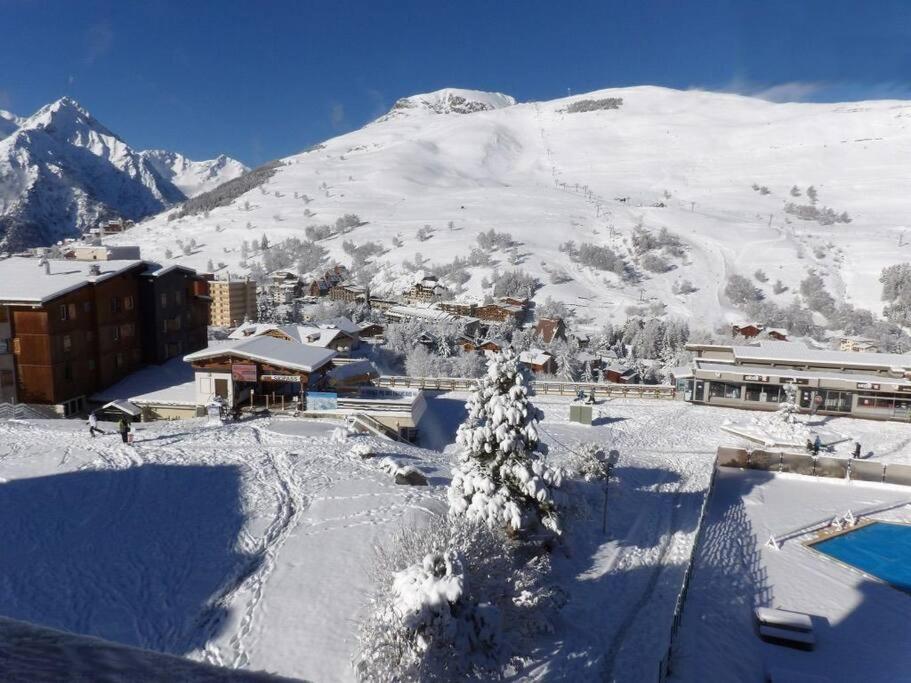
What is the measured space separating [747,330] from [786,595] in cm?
6399

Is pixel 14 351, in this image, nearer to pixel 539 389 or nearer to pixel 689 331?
pixel 539 389

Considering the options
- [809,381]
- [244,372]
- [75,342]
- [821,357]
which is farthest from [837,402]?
[75,342]

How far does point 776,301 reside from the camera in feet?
294

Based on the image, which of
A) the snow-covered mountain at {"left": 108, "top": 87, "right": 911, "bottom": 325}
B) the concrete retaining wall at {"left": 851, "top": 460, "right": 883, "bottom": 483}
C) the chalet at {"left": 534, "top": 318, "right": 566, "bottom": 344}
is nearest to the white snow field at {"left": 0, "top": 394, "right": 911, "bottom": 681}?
the concrete retaining wall at {"left": 851, "top": 460, "right": 883, "bottom": 483}

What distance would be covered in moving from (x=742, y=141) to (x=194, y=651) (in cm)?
19926

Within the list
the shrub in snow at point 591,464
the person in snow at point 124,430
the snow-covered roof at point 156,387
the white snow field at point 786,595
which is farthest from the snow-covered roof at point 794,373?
the person in snow at point 124,430

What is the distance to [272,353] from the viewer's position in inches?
1142

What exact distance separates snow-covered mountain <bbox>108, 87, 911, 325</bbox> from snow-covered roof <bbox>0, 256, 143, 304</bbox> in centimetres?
6278

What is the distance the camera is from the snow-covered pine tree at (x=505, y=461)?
15484 millimetres

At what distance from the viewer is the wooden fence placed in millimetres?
37375

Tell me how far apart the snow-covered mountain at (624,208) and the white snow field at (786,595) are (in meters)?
59.9

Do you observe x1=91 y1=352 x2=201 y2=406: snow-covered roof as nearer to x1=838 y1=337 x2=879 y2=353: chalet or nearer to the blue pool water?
the blue pool water

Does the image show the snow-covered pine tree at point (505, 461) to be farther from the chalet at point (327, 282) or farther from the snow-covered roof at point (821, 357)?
the chalet at point (327, 282)

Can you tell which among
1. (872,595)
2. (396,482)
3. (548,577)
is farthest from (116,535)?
(872,595)
